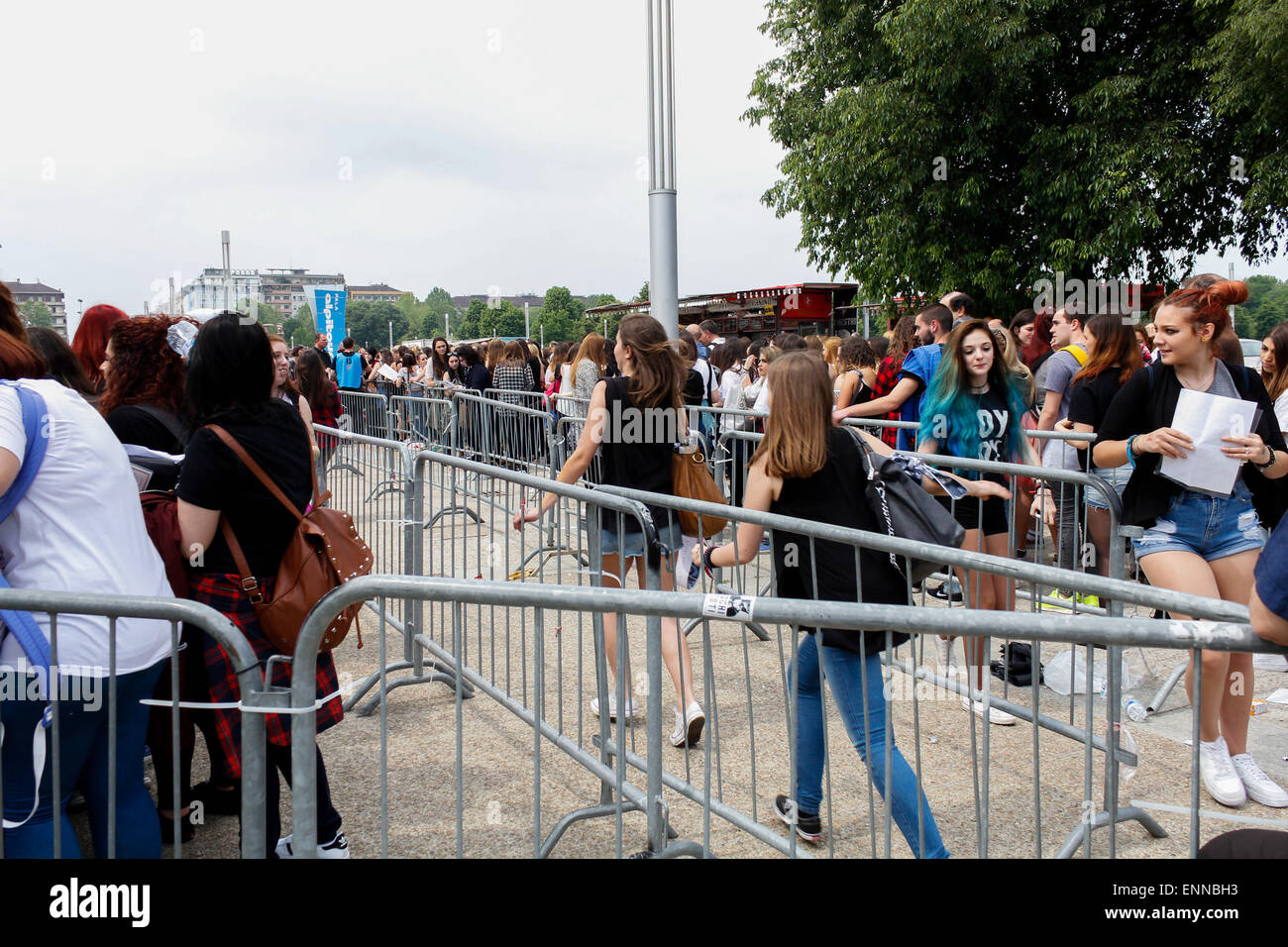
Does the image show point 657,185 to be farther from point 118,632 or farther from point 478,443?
point 118,632

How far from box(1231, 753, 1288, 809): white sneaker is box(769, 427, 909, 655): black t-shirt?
183 cm

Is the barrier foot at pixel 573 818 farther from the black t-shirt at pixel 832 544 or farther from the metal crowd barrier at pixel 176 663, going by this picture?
the metal crowd barrier at pixel 176 663

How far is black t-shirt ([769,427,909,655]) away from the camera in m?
3.40

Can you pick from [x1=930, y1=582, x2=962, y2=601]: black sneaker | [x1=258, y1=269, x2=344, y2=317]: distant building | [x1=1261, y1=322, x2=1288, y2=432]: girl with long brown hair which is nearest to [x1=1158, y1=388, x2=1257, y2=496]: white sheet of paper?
[x1=930, y1=582, x2=962, y2=601]: black sneaker

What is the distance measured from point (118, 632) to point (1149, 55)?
74.5 feet

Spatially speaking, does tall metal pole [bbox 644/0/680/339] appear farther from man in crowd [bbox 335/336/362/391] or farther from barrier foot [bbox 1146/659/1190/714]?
man in crowd [bbox 335/336/362/391]

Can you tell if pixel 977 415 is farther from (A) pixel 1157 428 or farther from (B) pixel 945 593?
(B) pixel 945 593

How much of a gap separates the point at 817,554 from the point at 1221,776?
2.00m

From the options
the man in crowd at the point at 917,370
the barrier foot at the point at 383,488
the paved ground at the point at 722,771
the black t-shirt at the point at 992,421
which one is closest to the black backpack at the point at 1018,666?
the paved ground at the point at 722,771

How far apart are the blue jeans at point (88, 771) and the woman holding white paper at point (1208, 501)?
3539 millimetres

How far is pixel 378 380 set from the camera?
22375 mm

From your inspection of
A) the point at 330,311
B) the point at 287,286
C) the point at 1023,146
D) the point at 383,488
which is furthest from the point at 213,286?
the point at 383,488

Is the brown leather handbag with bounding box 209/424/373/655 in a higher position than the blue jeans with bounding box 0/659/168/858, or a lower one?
higher
